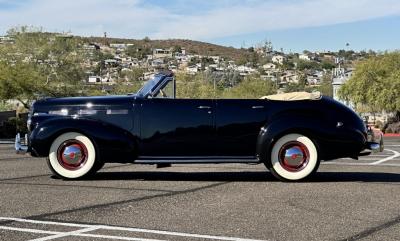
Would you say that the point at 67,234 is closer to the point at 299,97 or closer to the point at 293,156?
the point at 293,156

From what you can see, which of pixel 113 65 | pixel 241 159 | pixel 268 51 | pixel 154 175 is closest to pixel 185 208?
pixel 241 159

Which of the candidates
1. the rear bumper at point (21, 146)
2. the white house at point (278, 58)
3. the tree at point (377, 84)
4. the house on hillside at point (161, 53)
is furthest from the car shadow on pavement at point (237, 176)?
the white house at point (278, 58)

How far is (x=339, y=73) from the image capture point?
109 meters

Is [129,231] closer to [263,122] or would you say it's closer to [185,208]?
[185,208]

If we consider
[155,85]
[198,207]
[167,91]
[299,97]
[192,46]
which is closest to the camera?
[198,207]

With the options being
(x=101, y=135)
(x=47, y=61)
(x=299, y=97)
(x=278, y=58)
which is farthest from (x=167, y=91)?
(x=278, y=58)

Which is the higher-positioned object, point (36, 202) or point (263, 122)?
point (263, 122)

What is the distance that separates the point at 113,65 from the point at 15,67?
85918 millimetres

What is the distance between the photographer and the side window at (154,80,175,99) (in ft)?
31.9

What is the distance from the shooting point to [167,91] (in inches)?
386

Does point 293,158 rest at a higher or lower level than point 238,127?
lower

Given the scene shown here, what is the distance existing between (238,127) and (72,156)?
8.40 feet

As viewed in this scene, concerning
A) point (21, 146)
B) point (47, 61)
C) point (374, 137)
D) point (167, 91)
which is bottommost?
point (21, 146)

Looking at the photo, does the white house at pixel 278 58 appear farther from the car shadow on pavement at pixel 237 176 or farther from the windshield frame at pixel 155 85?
the windshield frame at pixel 155 85
